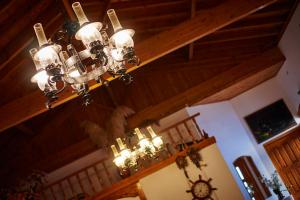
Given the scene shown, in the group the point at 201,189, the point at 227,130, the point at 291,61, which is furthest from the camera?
the point at 227,130

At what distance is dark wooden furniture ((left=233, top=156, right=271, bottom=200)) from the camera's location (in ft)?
33.7

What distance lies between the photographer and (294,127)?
34.1 ft

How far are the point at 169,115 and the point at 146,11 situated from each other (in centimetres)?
345

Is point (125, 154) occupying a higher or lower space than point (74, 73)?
lower

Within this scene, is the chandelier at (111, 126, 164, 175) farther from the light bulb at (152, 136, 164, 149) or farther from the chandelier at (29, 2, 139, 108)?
the chandelier at (29, 2, 139, 108)

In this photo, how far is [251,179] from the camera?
10.3 meters

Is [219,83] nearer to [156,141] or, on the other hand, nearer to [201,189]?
[201,189]

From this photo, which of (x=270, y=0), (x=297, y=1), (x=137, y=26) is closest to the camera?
(x=270, y=0)

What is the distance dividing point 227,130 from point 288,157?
→ 1874mm

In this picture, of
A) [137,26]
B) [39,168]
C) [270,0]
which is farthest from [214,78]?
[39,168]

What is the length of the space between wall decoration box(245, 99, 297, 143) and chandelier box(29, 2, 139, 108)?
7.44m

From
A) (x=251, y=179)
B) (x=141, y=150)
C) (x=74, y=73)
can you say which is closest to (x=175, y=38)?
(x=141, y=150)

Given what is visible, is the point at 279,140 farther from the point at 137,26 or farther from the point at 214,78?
the point at 137,26

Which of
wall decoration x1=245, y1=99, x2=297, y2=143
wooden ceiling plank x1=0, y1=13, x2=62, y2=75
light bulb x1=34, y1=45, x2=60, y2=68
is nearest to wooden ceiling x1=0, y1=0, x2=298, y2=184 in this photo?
wooden ceiling plank x1=0, y1=13, x2=62, y2=75
